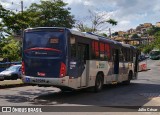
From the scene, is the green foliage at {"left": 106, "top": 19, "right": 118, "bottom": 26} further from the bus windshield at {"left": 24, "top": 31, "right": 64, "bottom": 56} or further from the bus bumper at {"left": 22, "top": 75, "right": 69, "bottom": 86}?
the bus bumper at {"left": 22, "top": 75, "right": 69, "bottom": 86}

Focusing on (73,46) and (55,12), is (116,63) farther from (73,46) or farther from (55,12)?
(55,12)

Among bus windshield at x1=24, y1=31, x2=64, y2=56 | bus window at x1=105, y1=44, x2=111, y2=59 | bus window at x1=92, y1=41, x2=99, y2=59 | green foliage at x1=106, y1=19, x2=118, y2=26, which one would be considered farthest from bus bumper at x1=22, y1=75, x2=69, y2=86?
green foliage at x1=106, y1=19, x2=118, y2=26

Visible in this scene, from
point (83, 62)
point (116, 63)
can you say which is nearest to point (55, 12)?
point (116, 63)

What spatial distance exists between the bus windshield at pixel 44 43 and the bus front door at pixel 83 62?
5.02 feet

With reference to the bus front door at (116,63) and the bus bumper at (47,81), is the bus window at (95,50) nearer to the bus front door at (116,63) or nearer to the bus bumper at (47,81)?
the bus front door at (116,63)

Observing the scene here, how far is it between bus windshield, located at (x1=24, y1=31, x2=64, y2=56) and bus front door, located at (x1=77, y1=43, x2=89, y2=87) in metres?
1.53

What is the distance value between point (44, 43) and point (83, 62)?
2.45 meters

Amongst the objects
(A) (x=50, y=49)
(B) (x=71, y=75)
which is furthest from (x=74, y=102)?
(A) (x=50, y=49)

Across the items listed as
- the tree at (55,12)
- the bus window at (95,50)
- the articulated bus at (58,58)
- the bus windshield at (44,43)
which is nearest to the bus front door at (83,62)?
the articulated bus at (58,58)

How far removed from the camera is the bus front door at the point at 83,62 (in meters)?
16.8

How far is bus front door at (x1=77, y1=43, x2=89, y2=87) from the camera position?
16.8 metres

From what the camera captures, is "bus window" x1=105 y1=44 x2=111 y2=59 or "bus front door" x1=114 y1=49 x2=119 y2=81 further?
"bus front door" x1=114 y1=49 x2=119 y2=81

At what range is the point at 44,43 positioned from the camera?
51.5 ft

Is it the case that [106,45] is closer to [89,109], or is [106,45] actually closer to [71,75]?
[71,75]
